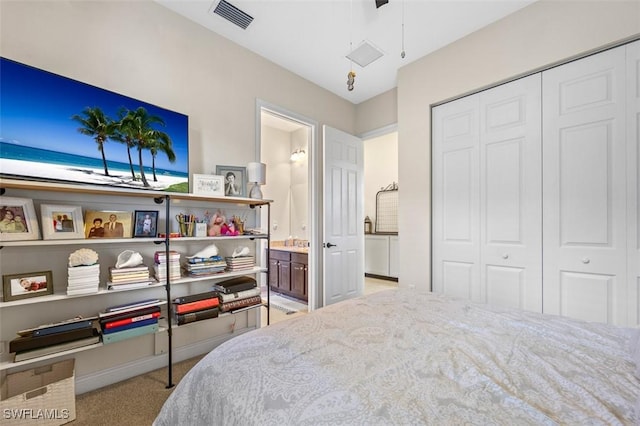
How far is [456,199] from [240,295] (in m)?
2.31

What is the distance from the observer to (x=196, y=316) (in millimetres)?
2098

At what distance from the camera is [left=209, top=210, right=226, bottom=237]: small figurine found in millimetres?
2357

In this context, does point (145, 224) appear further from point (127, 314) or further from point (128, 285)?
point (127, 314)

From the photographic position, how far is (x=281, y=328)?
1226mm

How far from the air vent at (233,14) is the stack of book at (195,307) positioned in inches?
93.7

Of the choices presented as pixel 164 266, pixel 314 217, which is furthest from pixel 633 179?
pixel 164 266

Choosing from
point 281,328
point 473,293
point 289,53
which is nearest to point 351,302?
point 281,328

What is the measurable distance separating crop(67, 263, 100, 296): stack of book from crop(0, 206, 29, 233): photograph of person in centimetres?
33

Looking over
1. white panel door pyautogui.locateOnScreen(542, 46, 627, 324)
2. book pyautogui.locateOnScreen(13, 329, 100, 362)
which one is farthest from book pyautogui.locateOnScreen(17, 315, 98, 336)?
white panel door pyautogui.locateOnScreen(542, 46, 627, 324)

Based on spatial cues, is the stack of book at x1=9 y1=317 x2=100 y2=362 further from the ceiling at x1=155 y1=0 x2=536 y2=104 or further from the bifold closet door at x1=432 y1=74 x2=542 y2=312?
the bifold closet door at x1=432 y1=74 x2=542 y2=312

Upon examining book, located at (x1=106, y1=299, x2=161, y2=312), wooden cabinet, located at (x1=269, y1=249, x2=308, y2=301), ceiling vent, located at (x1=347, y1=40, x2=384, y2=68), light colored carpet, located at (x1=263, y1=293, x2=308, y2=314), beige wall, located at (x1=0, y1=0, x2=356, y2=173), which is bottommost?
light colored carpet, located at (x1=263, y1=293, x2=308, y2=314)

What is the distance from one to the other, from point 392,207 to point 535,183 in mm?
3458

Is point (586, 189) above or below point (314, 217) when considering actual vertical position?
above

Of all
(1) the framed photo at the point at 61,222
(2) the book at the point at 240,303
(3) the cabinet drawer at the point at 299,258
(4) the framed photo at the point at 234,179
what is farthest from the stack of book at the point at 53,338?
(3) the cabinet drawer at the point at 299,258
